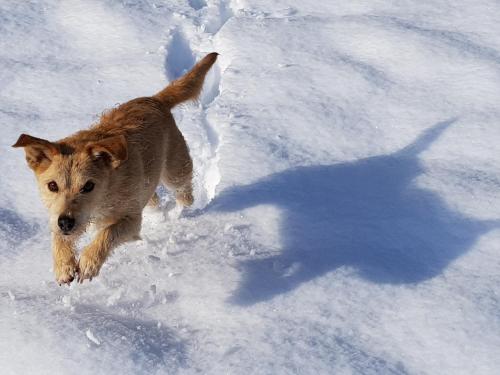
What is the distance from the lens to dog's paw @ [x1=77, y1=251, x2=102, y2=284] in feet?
11.9

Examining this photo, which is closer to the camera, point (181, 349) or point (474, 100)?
point (181, 349)

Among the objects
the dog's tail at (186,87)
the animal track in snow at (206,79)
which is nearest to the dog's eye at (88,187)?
the dog's tail at (186,87)

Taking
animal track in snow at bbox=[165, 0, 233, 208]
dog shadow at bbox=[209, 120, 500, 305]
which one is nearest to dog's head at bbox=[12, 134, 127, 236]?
dog shadow at bbox=[209, 120, 500, 305]

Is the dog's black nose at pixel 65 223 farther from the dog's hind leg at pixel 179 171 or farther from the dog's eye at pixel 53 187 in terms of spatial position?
the dog's hind leg at pixel 179 171

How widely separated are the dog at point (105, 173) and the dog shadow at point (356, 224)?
65cm

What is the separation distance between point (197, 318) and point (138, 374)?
571 millimetres

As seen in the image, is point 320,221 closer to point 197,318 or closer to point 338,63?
point 197,318

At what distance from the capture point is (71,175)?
355 cm

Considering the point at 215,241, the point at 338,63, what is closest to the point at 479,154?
the point at 338,63

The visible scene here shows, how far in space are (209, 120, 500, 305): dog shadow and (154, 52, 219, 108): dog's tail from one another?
787 mm

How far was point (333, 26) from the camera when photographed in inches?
278

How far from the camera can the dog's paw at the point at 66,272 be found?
3.68 meters

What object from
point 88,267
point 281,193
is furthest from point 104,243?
point 281,193

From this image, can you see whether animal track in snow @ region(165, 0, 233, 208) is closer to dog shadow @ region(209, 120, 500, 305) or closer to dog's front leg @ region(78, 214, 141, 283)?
dog shadow @ region(209, 120, 500, 305)
